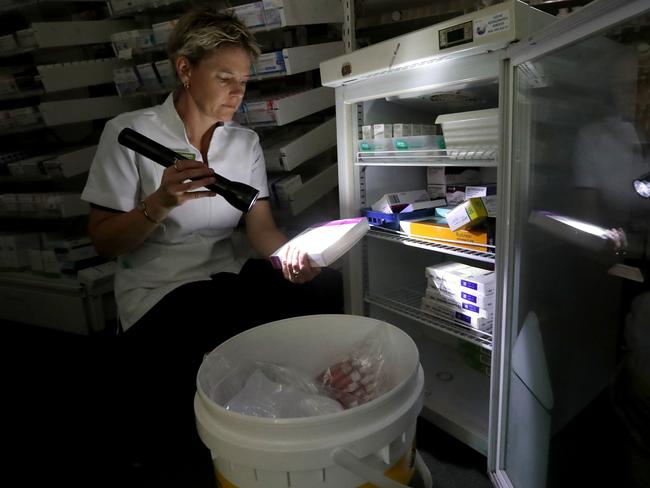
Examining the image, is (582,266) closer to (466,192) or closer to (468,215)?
(468,215)

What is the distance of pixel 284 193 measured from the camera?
172 centimetres

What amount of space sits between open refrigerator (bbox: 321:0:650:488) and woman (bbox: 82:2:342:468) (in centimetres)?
37

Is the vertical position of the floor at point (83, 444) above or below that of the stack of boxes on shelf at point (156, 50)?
below

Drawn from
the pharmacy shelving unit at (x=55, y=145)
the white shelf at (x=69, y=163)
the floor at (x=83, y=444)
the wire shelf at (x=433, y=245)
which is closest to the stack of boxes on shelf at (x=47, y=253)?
the pharmacy shelving unit at (x=55, y=145)

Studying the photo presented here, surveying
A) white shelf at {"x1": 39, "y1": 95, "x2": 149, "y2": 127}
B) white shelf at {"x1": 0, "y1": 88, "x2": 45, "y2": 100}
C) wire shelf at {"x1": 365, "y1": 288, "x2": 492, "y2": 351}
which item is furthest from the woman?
white shelf at {"x1": 0, "y1": 88, "x2": 45, "y2": 100}

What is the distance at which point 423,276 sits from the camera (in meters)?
1.84

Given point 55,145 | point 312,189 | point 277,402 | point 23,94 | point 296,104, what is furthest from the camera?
point 55,145

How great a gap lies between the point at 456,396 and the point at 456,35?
1.10 meters

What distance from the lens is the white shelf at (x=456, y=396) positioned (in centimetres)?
136

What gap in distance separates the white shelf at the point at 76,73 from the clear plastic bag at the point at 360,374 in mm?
1975

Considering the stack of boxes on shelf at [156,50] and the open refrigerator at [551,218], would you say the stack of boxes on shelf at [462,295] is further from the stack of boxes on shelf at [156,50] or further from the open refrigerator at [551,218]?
the stack of boxes on shelf at [156,50]

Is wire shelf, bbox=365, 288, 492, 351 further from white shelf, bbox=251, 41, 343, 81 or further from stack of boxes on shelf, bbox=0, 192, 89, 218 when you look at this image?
stack of boxes on shelf, bbox=0, 192, 89, 218

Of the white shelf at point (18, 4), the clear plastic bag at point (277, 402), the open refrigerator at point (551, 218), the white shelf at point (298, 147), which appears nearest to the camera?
the clear plastic bag at point (277, 402)

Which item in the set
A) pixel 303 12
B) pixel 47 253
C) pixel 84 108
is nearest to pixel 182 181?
pixel 303 12
